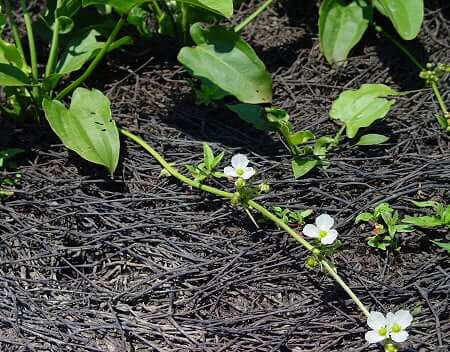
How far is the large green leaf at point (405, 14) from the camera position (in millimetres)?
1978

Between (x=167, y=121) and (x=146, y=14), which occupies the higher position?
(x=146, y=14)

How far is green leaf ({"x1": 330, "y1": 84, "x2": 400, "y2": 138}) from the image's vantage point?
1.89 m

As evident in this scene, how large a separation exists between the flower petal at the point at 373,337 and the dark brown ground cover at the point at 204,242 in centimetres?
11

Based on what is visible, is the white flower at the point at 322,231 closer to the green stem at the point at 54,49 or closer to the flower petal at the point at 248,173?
the flower petal at the point at 248,173

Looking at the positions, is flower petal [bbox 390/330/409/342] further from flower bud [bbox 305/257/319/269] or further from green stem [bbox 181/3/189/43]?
green stem [bbox 181/3/189/43]

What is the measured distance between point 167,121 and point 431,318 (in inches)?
36.4

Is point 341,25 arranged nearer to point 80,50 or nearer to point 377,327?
point 80,50

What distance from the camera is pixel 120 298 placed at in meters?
1.63

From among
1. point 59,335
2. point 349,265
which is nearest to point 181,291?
point 59,335

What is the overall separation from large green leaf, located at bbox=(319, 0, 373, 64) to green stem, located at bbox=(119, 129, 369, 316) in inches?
24.2

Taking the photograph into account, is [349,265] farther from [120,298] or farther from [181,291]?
[120,298]

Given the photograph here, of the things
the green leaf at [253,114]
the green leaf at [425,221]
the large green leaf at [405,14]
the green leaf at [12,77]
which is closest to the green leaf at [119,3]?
the green leaf at [12,77]

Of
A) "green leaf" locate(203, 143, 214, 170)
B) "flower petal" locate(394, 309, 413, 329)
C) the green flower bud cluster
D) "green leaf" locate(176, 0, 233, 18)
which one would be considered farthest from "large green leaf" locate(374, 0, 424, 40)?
"flower petal" locate(394, 309, 413, 329)

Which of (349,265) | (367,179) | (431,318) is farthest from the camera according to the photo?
(367,179)
